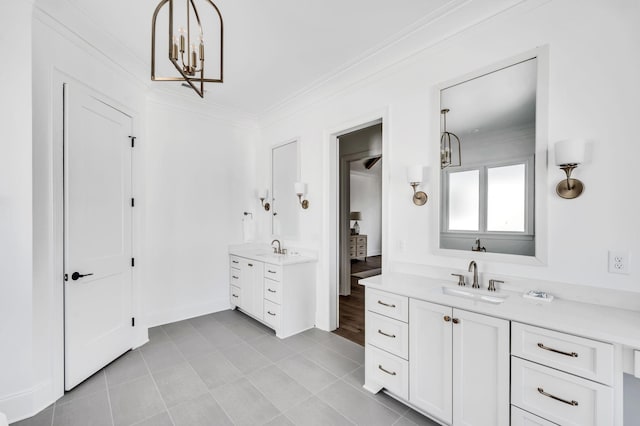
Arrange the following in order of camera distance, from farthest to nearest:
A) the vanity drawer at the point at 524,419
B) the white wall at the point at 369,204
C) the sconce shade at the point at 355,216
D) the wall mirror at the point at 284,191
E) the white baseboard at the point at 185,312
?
the white wall at the point at 369,204
the sconce shade at the point at 355,216
the wall mirror at the point at 284,191
the white baseboard at the point at 185,312
the vanity drawer at the point at 524,419

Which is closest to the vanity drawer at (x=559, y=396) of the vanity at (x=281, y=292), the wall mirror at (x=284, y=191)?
the vanity at (x=281, y=292)

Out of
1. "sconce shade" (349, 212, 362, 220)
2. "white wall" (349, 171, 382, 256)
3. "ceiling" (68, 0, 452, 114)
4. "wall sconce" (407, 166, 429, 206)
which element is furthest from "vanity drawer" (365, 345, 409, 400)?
"white wall" (349, 171, 382, 256)

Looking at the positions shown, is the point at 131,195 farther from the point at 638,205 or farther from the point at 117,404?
the point at 638,205

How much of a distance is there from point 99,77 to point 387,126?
2.68 m

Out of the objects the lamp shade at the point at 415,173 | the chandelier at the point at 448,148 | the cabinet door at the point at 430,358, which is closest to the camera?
the cabinet door at the point at 430,358

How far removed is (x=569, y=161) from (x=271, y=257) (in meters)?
3.00

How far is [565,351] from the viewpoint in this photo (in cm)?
132

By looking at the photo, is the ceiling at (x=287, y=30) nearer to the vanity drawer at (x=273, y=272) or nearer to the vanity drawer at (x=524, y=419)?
the vanity drawer at (x=273, y=272)

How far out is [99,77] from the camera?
2.56 m

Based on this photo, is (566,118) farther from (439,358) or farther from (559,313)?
(439,358)

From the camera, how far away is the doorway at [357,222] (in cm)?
409

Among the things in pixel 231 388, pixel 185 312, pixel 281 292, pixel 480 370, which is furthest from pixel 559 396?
pixel 185 312

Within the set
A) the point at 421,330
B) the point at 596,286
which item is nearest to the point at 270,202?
the point at 421,330

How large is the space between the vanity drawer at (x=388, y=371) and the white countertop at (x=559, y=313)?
0.51 metres
